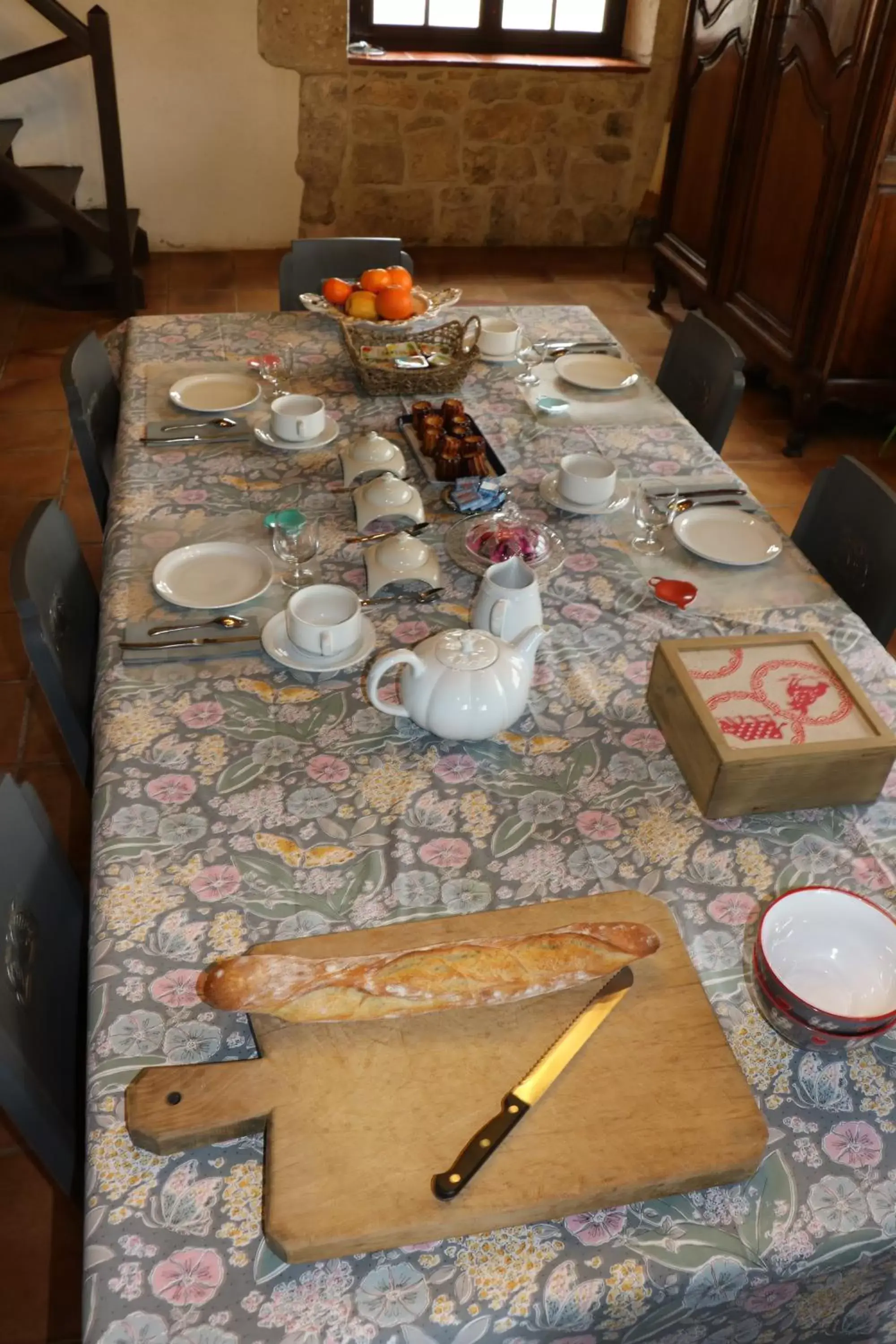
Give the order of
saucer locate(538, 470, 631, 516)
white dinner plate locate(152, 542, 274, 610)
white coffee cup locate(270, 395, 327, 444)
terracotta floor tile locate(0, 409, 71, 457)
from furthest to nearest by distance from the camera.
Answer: terracotta floor tile locate(0, 409, 71, 457) < white coffee cup locate(270, 395, 327, 444) < saucer locate(538, 470, 631, 516) < white dinner plate locate(152, 542, 274, 610)

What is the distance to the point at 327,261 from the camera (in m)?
2.63

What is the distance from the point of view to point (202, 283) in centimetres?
445

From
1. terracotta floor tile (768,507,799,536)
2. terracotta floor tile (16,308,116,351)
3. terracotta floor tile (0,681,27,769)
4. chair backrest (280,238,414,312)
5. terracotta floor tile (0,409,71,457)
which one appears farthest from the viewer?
terracotta floor tile (16,308,116,351)

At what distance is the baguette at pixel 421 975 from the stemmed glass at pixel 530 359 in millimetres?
1425

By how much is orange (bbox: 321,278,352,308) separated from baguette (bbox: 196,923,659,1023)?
5.16ft

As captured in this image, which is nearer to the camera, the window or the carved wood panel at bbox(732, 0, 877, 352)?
the carved wood panel at bbox(732, 0, 877, 352)

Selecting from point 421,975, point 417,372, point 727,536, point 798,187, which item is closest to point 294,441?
point 417,372

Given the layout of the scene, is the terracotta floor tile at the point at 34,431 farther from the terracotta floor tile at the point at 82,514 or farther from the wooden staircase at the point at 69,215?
the wooden staircase at the point at 69,215

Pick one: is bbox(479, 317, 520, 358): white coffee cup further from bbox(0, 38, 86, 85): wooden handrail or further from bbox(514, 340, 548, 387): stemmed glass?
bbox(0, 38, 86, 85): wooden handrail

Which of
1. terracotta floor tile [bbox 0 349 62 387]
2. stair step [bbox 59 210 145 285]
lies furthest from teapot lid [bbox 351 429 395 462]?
stair step [bbox 59 210 145 285]

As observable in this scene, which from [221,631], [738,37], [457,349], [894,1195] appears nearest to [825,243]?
[738,37]

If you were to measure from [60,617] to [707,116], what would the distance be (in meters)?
3.33

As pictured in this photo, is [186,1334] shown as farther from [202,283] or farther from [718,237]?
[202,283]

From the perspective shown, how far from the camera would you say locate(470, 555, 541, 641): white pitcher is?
1345 millimetres
